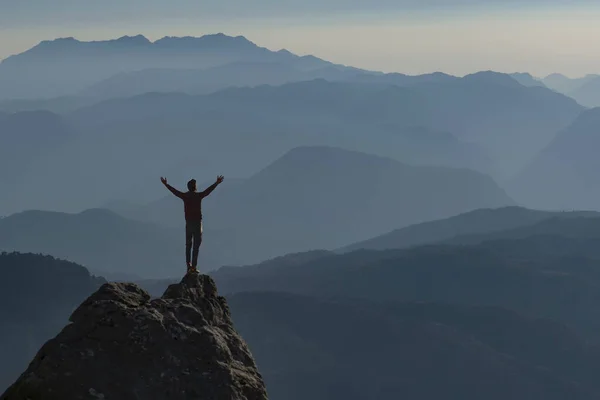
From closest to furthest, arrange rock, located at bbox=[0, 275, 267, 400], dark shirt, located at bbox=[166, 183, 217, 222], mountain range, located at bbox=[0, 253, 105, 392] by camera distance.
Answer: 1. rock, located at bbox=[0, 275, 267, 400]
2. dark shirt, located at bbox=[166, 183, 217, 222]
3. mountain range, located at bbox=[0, 253, 105, 392]

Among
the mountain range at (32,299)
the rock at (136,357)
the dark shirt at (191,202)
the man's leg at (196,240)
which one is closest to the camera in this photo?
the rock at (136,357)

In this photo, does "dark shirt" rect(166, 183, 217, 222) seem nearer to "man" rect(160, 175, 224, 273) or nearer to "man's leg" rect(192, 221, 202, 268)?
"man" rect(160, 175, 224, 273)

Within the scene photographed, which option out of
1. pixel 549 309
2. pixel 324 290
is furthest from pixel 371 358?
pixel 549 309

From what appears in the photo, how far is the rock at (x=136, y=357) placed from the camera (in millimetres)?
14398

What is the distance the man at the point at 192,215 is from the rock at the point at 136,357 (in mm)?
3378

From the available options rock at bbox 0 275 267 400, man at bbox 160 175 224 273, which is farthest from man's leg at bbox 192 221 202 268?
rock at bbox 0 275 267 400

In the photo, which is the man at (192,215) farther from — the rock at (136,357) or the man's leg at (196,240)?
the rock at (136,357)

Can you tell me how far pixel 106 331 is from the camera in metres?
15.6

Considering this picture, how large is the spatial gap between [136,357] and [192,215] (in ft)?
21.6

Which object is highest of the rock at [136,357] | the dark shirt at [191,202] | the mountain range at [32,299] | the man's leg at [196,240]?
the dark shirt at [191,202]

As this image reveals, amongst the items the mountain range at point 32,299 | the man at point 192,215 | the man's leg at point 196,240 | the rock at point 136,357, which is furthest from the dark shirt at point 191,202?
the mountain range at point 32,299

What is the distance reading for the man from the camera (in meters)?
21.1

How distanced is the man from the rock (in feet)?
11.1

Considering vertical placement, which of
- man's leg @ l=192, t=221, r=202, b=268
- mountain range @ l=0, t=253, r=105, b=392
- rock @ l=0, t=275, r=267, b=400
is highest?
man's leg @ l=192, t=221, r=202, b=268
